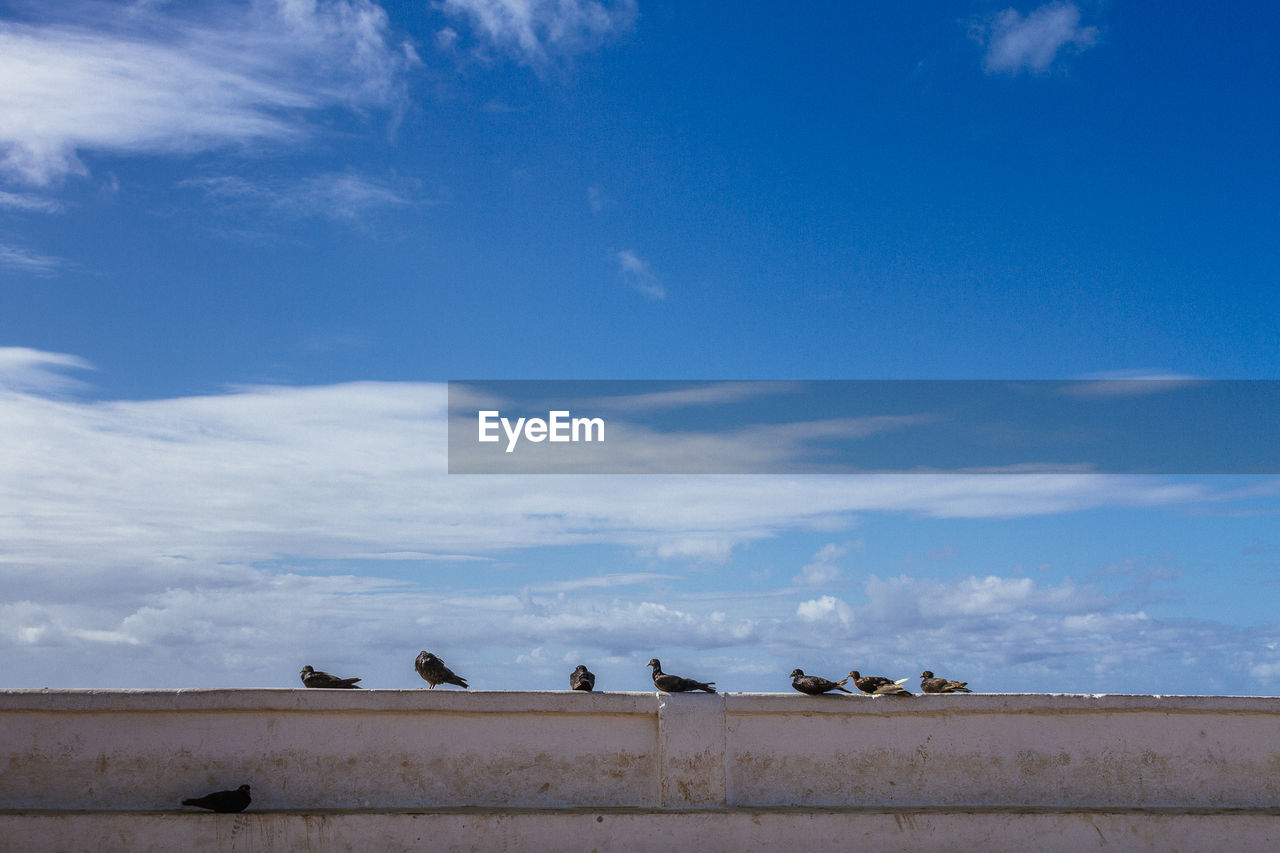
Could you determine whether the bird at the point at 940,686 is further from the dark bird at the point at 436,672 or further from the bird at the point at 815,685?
the dark bird at the point at 436,672

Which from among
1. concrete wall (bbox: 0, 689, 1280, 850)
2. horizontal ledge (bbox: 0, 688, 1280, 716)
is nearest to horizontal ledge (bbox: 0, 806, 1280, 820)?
concrete wall (bbox: 0, 689, 1280, 850)

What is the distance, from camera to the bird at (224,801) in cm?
959

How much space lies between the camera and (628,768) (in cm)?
1023

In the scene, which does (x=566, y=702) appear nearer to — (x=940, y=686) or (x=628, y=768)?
(x=628, y=768)

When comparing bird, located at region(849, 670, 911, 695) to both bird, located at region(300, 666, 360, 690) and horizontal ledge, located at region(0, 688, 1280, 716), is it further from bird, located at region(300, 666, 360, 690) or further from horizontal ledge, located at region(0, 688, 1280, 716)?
bird, located at region(300, 666, 360, 690)

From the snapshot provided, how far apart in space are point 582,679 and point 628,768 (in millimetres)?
1625

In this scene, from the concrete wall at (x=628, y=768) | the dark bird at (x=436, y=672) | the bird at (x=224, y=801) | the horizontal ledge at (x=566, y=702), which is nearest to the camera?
the bird at (x=224, y=801)

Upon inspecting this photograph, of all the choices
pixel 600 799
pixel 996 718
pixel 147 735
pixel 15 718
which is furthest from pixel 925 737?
pixel 15 718

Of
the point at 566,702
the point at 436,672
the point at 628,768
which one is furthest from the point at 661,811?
the point at 436,672

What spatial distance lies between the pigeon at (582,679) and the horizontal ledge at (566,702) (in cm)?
127

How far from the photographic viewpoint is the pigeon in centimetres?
1161

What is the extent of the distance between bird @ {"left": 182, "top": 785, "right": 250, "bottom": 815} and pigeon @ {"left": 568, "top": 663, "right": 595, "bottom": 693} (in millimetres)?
3276

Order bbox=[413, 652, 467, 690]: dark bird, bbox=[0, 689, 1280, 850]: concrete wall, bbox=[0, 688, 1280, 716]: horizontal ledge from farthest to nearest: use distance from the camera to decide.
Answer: bbox=[413, 652, 467, 690]: dark bird < bbox=[0, 688, 1280, 716]: horizontal ledge < bbox=[0, 689, 1280, 850]: concrete wall

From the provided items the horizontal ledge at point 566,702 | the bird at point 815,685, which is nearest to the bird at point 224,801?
the horizontal ledge at point 566,702
